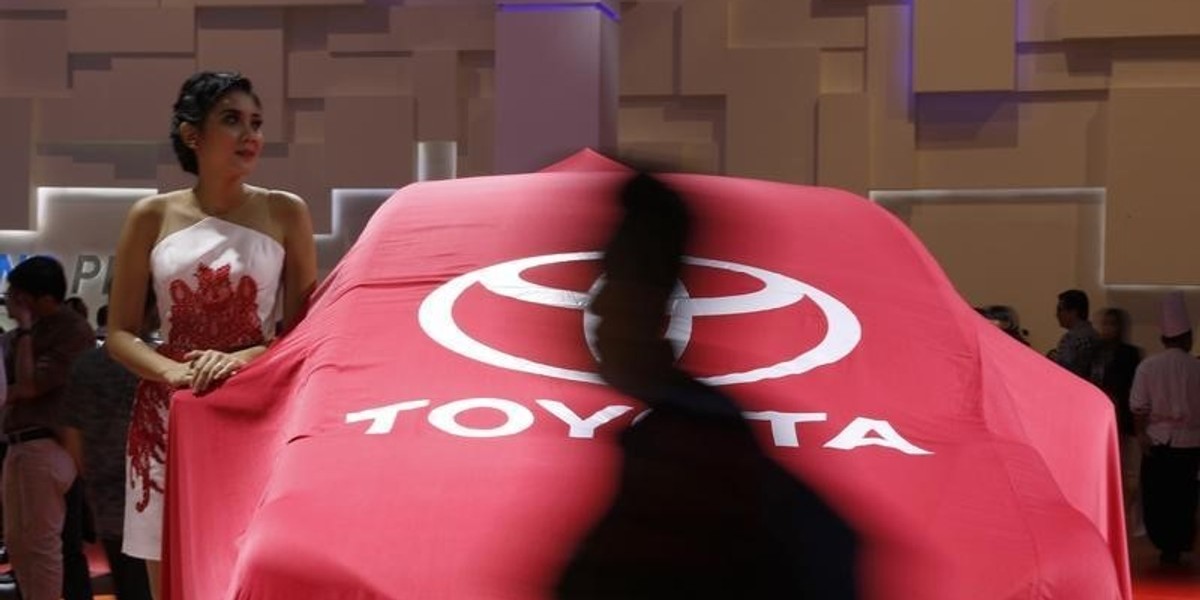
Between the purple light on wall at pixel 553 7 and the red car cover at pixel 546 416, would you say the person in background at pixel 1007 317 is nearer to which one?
the purple light on wall at pixel 553 7

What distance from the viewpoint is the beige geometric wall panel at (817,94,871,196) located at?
8.41 metres

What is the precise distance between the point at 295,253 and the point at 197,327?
0.19 m

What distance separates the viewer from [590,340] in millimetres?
896

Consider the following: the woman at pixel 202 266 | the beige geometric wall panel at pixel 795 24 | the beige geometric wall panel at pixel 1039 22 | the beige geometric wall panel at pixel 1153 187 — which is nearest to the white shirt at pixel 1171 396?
the beige geometric wall panel at pixel 1153 187

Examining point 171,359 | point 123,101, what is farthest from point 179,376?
point 123,101

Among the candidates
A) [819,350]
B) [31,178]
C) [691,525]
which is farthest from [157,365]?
[31,178]

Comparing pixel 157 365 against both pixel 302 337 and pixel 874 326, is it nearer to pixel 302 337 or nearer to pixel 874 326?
pixel 302 337

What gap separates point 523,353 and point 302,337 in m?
0.40

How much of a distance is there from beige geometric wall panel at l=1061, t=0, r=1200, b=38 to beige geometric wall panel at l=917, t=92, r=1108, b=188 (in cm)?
34

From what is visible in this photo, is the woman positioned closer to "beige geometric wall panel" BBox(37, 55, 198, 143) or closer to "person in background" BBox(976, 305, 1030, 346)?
"person in background" BBox(976, 305, 1030, 346)

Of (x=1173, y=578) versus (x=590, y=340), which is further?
(x=1173, y=578)

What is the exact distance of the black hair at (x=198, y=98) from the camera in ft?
8.22

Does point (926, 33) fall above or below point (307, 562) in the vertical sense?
above

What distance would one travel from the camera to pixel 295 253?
2.54m
